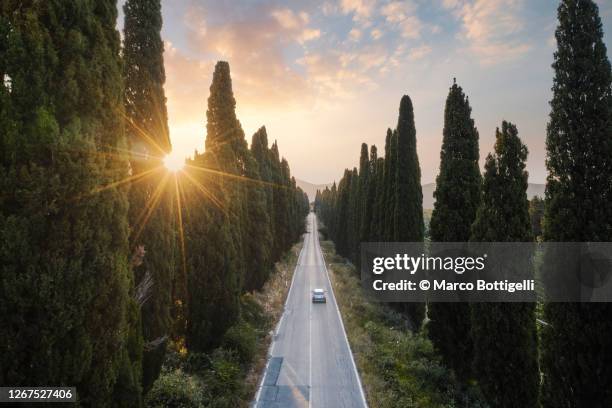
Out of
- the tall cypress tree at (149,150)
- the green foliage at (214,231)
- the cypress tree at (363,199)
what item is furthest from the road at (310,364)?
the cypress tree at (363,199)

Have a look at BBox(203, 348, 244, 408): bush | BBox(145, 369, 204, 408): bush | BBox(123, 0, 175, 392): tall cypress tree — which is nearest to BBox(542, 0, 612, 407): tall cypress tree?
BBox(203, 348, 244, 408): bush

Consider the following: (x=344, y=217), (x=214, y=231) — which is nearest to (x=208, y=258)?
(x=214, y=231)

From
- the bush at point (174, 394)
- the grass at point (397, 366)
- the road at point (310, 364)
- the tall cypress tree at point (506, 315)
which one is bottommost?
the road at point (310, 364)

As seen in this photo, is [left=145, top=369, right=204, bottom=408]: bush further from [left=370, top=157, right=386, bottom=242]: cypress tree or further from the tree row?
[left=370, top=157, right=386, bottom=242]: cypress tree

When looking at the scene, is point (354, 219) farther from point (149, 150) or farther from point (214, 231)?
point (149, 150)

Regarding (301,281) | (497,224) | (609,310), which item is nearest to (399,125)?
(497,224)

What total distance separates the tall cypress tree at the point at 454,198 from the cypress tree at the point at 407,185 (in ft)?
20.2

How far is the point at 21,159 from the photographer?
429 cm

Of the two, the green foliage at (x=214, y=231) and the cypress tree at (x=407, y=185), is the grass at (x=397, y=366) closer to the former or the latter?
the cypress tree at (x=407, y=185)

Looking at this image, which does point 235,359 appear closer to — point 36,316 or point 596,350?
point 36,316

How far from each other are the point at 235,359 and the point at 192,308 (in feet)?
8.47

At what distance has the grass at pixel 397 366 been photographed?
35.7 ft

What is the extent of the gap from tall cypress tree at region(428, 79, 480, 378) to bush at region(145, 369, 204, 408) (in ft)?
28.4

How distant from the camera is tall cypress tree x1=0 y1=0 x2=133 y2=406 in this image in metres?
4.19
